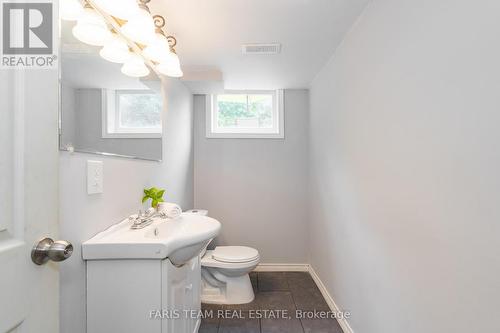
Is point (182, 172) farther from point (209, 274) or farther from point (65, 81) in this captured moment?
point (65, 81)

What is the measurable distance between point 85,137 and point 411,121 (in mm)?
1390

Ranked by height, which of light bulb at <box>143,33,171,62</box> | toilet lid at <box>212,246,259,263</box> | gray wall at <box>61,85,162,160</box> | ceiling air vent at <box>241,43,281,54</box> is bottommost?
toilet lid at <box>212,246,259,263</box>

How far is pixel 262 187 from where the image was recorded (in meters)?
2.63

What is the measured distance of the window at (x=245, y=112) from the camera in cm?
271

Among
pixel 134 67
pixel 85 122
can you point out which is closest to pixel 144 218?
pixel 85 122

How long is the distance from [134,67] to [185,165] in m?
1.18

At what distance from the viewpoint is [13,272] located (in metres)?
0.47

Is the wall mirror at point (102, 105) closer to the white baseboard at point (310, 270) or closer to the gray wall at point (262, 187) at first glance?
the gray wall at point (262, 187)

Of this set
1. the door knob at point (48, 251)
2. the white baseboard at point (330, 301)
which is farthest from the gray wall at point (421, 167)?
the door knob at point (48, 251)

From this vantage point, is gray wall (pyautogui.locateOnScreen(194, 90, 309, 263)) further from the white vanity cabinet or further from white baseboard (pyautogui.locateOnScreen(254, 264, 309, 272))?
the white vanity cabinet

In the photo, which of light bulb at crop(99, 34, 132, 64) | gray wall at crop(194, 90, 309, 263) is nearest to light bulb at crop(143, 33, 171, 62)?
light bulb at crop(99, 34, 132, 64)

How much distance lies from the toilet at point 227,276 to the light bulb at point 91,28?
1.66 meters

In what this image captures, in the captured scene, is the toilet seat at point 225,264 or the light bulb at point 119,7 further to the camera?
the toilet seat at point 225,264

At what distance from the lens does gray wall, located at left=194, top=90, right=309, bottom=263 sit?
2617 millimetres
